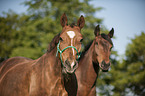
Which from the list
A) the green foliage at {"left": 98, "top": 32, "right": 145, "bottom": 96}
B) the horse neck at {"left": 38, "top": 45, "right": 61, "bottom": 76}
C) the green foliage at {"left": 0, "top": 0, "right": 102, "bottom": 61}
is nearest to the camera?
the horse neck at {"left": 38, "top": 45, "right": 61, "bottom": 76}

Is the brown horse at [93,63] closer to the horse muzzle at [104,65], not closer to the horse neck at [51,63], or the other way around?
the horse muzzle at [104,65]

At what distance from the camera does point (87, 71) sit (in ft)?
18.9

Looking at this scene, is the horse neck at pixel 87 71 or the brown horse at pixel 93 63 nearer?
the brown horse at pixel 93 63

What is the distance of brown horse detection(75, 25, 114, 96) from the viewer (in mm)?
5365

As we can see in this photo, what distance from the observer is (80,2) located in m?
22.4

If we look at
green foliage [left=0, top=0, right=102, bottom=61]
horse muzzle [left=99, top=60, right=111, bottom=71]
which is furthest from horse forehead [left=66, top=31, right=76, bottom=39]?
green foliage [left=0, top=0, right=102, bottom=61]

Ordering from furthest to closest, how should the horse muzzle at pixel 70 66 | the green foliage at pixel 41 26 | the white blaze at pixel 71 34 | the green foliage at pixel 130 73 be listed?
the green foliage at pixel 130 73 → the green foliage at pixel 41 26 → the white blaze at pixel 71 34 → the horse muzzle at pixel 70 66

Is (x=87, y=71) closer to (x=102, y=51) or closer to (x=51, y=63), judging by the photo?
(x=102, y=51)

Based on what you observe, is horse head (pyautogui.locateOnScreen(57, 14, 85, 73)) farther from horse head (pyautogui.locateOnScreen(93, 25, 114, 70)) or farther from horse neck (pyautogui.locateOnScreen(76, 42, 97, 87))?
horse neck (pyautogui.locateOnScreen(76, 42, 97, 87))

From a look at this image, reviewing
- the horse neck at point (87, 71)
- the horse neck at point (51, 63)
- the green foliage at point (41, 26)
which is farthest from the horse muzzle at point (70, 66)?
the green foliage at point (41, 26)

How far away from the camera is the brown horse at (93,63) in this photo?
537 cm

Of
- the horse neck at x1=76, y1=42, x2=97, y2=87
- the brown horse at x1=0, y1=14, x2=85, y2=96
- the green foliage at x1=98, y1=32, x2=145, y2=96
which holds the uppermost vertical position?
the brown horse at x1=0, y1=14, x2=85, y2=96

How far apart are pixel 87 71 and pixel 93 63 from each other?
35 centimetres

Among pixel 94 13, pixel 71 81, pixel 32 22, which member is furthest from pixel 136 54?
pixel 71 81
